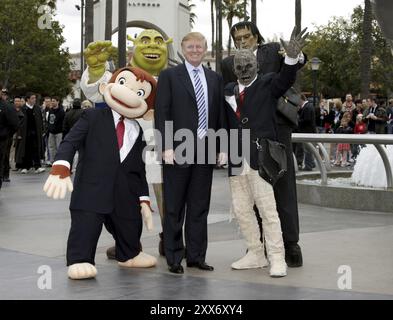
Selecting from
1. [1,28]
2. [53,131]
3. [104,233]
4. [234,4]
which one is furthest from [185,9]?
[104,233]

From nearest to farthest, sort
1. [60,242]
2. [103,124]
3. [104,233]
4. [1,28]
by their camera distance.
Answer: [103,124], [60,242], [104,233], [1,28]

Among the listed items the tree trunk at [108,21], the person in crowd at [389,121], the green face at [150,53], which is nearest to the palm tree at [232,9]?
the tree trunk at [108,21]

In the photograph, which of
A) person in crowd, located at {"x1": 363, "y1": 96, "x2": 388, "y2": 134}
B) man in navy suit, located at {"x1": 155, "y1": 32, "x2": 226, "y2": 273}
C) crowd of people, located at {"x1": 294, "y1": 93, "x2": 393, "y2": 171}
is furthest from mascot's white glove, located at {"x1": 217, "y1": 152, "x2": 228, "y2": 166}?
person in crowd, located at {"x1": 363, "y1": 96, "x2": 388, "y2": 134}

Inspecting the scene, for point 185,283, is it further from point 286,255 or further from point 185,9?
point 185,9

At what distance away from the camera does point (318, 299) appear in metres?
5.20

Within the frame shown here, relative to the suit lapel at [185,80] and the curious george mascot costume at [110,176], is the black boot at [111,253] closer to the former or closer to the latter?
the curious george mascot costume at [110,176]

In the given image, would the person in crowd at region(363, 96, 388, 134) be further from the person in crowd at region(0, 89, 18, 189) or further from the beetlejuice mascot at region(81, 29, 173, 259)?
the beetlejuice mascot at region(81, 29, 173, 259)

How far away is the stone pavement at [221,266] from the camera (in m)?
5.42

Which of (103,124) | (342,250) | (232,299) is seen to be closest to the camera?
(232,299)

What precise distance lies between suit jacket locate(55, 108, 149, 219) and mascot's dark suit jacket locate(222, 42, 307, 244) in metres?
1.11

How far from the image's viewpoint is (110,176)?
611 cm

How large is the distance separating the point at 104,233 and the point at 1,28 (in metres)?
44.0

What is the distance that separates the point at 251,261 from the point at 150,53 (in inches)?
82.5

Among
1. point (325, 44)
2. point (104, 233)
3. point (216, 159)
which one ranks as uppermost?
point (325, 44)
